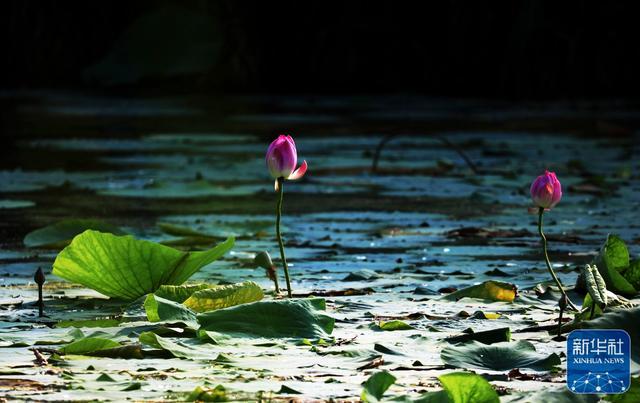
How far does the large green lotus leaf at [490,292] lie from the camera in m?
3.17

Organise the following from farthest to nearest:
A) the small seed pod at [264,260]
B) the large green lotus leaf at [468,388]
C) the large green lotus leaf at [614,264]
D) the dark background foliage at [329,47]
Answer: the dark background foliage at [329,47] < the small seed pod at [264,260] < the large green lotus leaf at [614,264] < the large green lotus leaf at [468,388]

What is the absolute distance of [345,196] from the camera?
5.83 m

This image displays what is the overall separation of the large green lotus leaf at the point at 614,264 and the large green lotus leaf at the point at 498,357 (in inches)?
24.8

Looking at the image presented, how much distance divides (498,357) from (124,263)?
897 millimetres

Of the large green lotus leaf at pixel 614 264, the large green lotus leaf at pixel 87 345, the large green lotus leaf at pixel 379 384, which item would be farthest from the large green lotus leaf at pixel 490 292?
the large green lotus leaf at pixel 379 384

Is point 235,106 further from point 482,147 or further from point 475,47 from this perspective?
point 482,147

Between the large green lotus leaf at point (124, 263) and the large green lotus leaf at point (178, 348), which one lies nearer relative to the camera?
the large green lotus leaf at point (178, 348)

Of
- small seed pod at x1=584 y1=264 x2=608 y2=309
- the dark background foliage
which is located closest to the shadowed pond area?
small seed pod at x1=584 y1=264 x2=608 y2=309

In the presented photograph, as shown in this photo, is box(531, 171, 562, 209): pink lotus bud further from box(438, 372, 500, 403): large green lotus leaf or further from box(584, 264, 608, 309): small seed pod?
box(438, 372, 500, 403): large green lotus leaf

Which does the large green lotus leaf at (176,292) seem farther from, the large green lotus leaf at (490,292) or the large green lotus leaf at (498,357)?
the large green lotus leaf at (498,357)

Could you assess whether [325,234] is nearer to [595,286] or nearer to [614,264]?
[614,264]

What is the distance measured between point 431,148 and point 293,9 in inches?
318

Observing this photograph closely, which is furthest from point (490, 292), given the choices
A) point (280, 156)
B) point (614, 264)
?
point (280, 156)

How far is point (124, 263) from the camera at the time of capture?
3.08m
